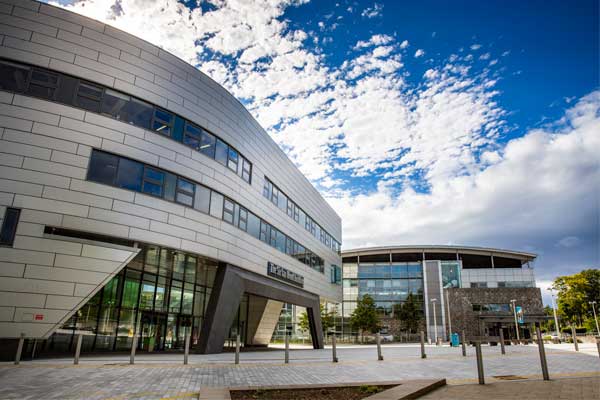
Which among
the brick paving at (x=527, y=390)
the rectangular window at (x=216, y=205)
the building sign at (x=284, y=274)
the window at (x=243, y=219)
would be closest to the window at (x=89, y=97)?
Answer: the rectangular window at (x=216, y=205)

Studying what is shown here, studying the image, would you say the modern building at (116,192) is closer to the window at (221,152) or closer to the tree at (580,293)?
the window at (221,152)

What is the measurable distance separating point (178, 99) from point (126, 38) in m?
3.48

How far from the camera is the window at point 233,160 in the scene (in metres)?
23.4

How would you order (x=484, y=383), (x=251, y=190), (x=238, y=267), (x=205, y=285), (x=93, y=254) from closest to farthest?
(x=484, y=383)
(x=93, y=254)
(x=238, y=267)
(x=251, y=190)
(x=205, y=285)

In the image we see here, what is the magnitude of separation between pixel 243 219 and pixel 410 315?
179 feet

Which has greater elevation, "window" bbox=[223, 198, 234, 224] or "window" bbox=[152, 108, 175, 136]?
"window" bbox=[152, 108, 175, 136]

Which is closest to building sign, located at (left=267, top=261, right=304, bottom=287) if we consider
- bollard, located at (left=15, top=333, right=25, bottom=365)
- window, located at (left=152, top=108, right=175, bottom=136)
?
window, located at (left=152, top=108, right=175, bottom=136)

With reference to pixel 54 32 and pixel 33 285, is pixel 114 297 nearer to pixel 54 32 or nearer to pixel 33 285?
pixel 33 285

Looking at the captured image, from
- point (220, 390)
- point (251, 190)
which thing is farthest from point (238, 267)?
point (220, 390)

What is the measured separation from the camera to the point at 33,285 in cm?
1448

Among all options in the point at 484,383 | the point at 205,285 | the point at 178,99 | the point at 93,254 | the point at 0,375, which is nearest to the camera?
the point at 484,383

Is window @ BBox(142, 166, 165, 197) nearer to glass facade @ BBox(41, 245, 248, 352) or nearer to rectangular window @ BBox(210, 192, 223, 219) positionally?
glass facade @ BBox(41, 245, 248, 352)

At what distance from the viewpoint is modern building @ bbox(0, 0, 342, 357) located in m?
14.9

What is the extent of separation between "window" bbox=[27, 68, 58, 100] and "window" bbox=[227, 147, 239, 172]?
370 inches
